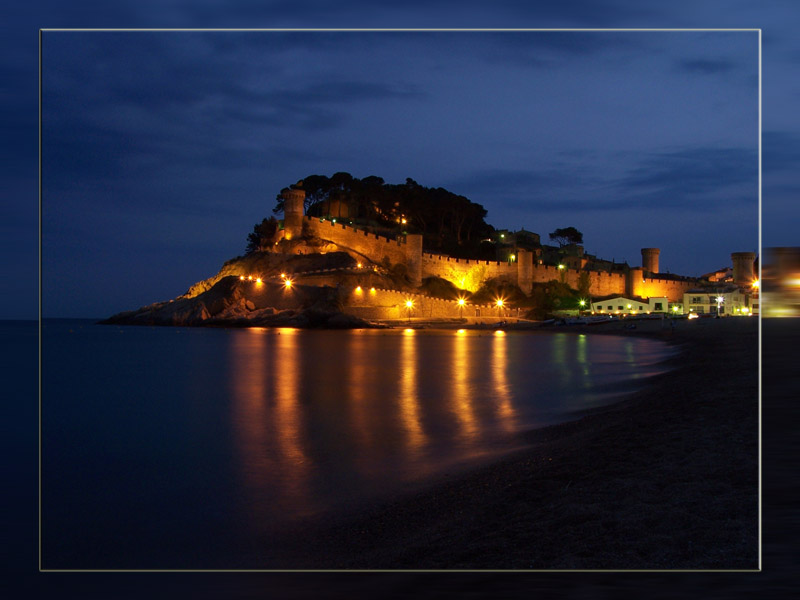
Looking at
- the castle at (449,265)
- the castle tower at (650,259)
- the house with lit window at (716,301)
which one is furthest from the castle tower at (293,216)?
the castle tower at (650,259)

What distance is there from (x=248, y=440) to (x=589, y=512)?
330cm

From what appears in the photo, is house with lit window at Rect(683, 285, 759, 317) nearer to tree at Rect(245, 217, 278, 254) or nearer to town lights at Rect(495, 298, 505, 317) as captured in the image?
town lights at Rect(495, 298, 505, 317)

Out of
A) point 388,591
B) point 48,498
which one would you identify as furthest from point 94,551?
point 388,591

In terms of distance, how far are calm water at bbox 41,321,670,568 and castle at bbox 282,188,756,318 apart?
1800 cm

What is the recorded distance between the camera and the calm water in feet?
8.55

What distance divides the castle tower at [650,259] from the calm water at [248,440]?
28.7 metres

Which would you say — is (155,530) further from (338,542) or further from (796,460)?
(796,460)

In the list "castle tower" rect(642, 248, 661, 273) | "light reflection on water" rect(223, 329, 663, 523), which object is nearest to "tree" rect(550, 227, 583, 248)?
"castle tower" rect(642, 248, 661, 273)

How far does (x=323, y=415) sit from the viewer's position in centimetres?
577

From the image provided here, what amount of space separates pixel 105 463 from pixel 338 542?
2.30 m

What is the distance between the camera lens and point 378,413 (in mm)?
5867

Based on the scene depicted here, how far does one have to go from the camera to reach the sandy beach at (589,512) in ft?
5.68

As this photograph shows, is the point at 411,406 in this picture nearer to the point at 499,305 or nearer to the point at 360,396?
the point at 360,396

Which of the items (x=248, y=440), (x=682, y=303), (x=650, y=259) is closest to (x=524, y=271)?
(x=682, y=303)
